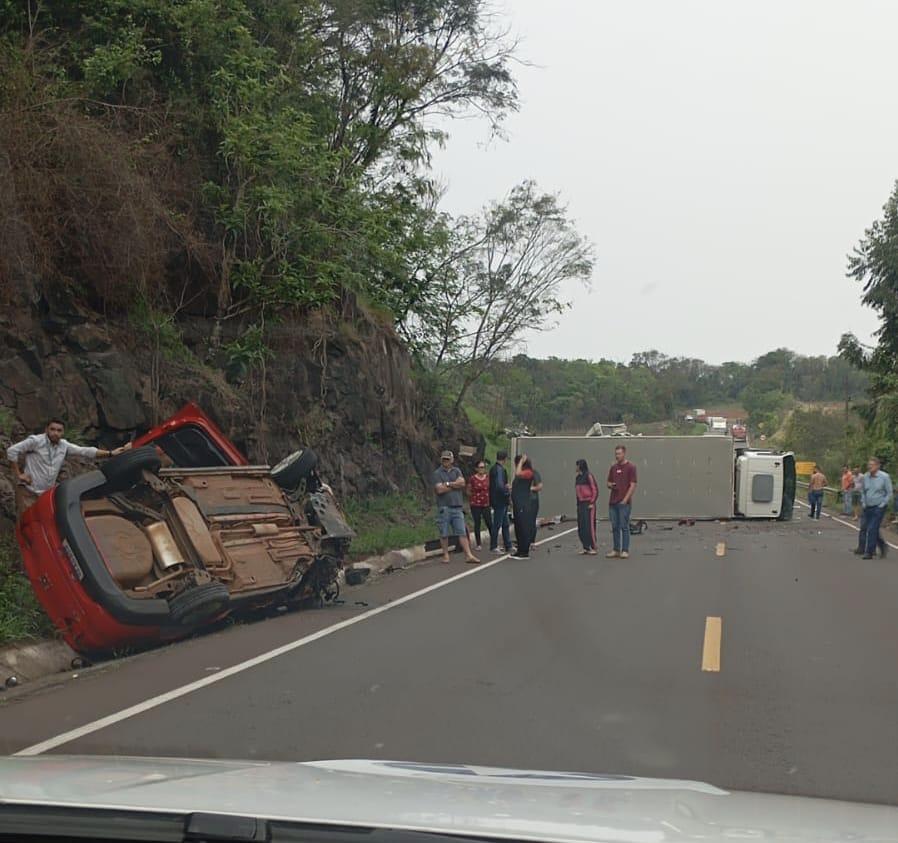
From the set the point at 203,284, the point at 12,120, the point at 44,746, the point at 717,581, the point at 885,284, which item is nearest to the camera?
the point at 44,746

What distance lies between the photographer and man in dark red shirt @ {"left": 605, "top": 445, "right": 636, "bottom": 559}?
1962 cm

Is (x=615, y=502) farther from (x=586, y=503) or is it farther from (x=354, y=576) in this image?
(x=354, y=576)

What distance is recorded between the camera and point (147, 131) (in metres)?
17.9

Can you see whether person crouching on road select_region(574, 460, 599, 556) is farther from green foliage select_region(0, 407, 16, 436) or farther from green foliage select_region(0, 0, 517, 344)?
green foliage select_region(0, 407, 16, 436)

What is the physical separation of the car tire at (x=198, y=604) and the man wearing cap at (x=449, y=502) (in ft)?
27.0

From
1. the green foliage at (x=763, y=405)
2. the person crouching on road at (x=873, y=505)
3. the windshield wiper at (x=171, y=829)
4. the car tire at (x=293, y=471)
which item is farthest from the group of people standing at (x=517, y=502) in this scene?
the green foliage at (x=763, y=405)

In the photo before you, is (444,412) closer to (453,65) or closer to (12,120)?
(453,65)

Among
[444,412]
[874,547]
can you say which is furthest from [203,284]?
[444,412]

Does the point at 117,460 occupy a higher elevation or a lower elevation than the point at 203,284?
lower

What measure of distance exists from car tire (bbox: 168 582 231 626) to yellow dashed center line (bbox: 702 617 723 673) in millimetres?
4335

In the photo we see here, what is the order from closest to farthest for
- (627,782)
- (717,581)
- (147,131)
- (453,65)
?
(627,782) < (717,581) < (147,131) < (453,65)

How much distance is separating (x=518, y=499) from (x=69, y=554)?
11.6 m

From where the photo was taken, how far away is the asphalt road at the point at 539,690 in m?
6.56

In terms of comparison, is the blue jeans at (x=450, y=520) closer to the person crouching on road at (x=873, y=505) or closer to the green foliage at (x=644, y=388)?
the person crouching on road at (x=873, y=505)
